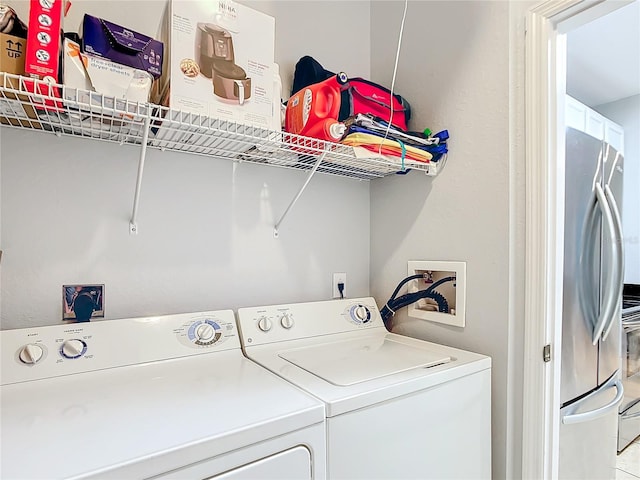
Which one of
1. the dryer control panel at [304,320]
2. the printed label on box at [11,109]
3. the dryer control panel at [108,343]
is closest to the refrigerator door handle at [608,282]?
the dryer control panel at [304,320]

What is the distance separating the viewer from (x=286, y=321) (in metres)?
1.37

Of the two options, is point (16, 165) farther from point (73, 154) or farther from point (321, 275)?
point (321, 275)

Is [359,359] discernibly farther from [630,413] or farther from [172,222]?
[630,413]

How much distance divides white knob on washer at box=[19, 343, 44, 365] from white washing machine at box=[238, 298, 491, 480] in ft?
1.85

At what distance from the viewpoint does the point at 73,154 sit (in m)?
1.16

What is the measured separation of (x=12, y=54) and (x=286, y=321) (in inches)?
41.8

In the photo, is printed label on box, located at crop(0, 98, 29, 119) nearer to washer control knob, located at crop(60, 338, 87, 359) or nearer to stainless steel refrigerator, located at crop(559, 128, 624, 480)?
washer control knob, located at crop(60, 338, 87, 359)

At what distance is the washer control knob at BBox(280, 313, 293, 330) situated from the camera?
1.36 metres

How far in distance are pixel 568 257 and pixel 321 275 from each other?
0.98m

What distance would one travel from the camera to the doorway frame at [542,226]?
1.16 metres

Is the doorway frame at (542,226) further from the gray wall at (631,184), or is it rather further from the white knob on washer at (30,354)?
the gray wall at (631,184)

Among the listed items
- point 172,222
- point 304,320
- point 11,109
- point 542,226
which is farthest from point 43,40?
point 542,226

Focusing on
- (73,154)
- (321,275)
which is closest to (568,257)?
(321,275)

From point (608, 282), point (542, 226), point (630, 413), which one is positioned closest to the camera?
point (542, 226)
